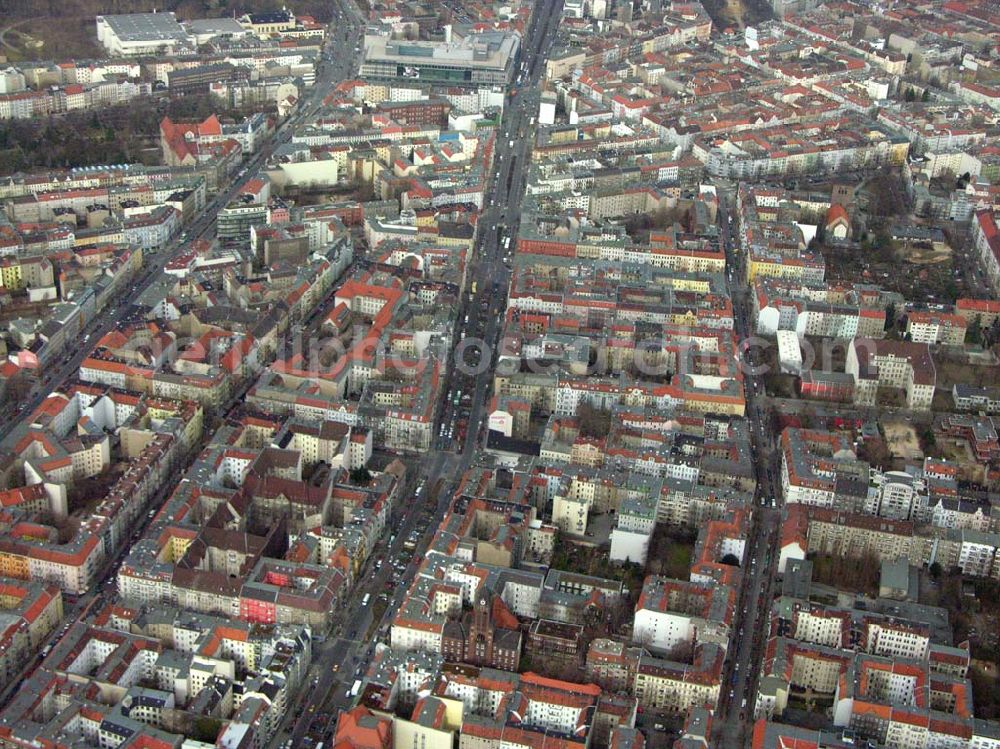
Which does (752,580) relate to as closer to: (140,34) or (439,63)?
(439,63)

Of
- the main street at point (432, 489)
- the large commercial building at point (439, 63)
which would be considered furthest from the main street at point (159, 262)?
the main street at point (432, 489)

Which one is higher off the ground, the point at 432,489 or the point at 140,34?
the point at 140,34

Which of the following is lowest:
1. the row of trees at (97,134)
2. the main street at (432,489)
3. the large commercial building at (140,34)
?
the main street at (432,489)

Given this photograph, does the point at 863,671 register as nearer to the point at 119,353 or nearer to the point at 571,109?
the point at 119,353

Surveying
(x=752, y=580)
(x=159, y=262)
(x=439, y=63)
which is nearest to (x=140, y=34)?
(x=439, y=63)

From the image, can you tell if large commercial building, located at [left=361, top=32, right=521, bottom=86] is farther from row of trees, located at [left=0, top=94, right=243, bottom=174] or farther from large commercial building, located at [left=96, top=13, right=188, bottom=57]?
large commercial building, located at [left=96, top=13, right=188, bottom=57]

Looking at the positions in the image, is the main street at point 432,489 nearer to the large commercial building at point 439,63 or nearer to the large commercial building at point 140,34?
the large commercial building at point 439,63

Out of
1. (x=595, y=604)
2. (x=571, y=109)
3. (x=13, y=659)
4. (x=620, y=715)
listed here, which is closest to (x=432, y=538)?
(x=595, y=604)

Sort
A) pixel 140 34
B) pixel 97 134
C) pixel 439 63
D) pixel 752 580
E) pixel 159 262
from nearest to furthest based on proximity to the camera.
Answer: pixel 752 580 → pixel 159 262 → pixel 97 134 → pixel 439 63 → pixel 140 34
